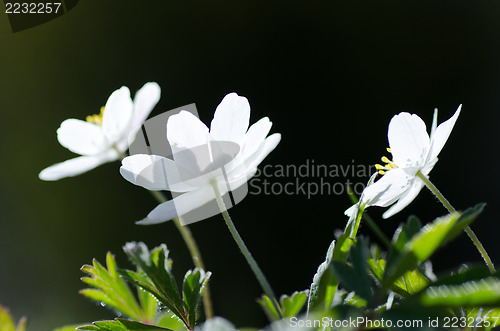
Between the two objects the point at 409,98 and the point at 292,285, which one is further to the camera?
the point at 409,98

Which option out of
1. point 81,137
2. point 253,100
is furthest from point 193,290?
point 253,100

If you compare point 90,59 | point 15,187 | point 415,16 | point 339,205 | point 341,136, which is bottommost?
point 339,205

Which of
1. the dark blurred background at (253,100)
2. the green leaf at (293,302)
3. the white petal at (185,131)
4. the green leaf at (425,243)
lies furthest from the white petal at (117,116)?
the dark blurred background at (253,100)

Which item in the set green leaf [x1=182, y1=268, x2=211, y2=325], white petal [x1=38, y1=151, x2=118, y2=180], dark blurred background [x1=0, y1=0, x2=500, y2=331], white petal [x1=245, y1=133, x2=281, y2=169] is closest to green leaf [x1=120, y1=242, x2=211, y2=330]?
green leaf [x1=182, y1=268, x2=211, y2=325]

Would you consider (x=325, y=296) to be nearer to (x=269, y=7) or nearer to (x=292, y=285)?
(x=292, y=285)

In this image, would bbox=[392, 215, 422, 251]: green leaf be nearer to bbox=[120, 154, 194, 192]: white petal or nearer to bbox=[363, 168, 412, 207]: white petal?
bbox=[363, 168, 412, 207]: white petal

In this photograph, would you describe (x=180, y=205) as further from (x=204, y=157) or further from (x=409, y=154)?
(x=409, y=154)

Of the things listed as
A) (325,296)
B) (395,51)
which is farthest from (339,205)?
(325,296)
